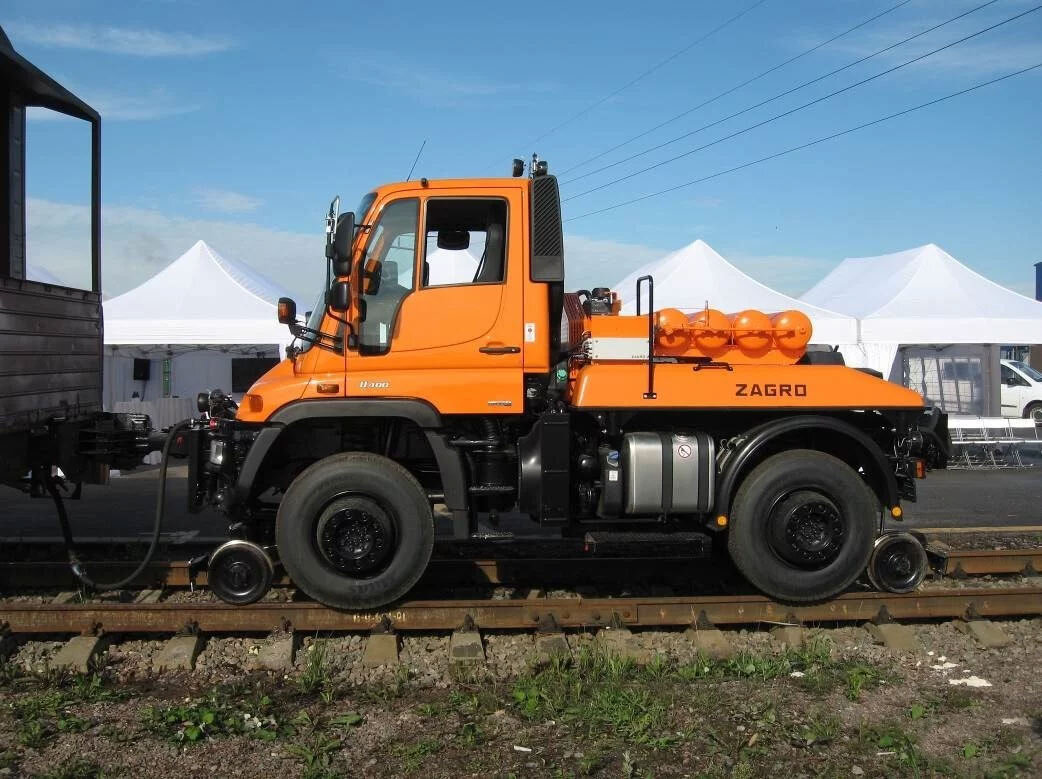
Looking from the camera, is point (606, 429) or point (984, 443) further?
point (984, 443)

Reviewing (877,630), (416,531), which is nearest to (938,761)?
(877,630)

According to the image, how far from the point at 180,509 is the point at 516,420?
624 centimetres

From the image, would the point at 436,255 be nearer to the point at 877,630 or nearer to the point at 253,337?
the point at 877,630

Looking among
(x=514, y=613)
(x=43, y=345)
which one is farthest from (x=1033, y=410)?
(x=43, y=345)

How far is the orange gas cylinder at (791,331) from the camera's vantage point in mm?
6184

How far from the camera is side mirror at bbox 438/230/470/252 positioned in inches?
246

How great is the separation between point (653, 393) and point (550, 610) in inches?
63.2

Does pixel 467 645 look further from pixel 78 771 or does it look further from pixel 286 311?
pixel 286 311

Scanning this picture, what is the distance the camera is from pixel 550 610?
19.7 ft

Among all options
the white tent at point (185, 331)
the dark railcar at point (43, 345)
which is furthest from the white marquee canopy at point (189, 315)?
the dark railcar at point (43, 345)

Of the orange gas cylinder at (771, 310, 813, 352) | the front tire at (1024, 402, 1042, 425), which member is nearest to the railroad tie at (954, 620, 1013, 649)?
the orange gas cylinder at (771, 310, 813, 352)

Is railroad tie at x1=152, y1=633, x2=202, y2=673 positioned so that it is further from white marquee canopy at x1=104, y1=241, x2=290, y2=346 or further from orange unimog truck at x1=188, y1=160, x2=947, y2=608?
white marquee canopy at x1=104, y1=241, x2=290, y2=346

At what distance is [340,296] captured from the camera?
5746mm

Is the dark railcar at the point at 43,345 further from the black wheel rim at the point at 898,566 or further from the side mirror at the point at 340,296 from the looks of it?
the black wheel rim at the point at 898,566
